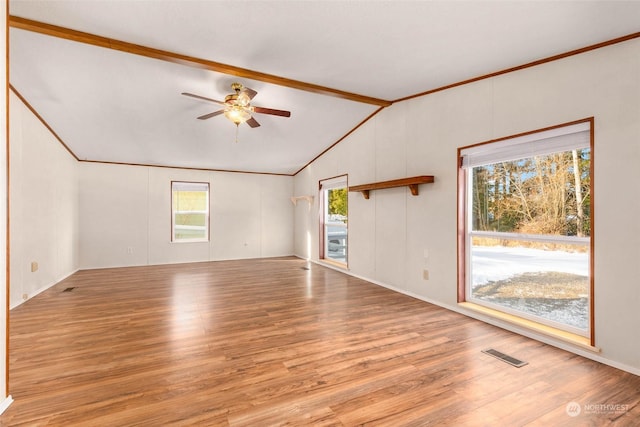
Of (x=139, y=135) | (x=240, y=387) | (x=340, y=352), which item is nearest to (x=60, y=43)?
(x=139, y=135)

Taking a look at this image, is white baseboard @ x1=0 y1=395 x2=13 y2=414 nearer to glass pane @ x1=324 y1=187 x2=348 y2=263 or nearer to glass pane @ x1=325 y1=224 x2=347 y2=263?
glass pane @ x1=324 y1=187 x2=348 y2=263

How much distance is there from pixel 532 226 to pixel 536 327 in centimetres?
99

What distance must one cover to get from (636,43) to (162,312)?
5.16 m

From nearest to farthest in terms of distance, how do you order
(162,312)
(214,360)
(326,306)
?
1. (214,360)
2. (162,312)
3. (326,306)

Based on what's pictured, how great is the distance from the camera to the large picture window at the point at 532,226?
8.73 feet

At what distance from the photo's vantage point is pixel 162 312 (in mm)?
3590

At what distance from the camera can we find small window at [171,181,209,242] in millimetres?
7254

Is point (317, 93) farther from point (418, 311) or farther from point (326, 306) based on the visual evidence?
point (418, 311)

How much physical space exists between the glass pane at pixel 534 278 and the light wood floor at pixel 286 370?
0.38 meters

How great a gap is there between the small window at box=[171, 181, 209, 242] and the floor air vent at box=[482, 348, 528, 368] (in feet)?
21.7

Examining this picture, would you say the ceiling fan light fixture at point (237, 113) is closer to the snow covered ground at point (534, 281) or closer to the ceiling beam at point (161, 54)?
the ceiling beam at point (161, 54)

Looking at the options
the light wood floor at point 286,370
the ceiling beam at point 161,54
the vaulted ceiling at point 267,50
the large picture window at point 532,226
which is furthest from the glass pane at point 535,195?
the ceiling beam at point 161,54

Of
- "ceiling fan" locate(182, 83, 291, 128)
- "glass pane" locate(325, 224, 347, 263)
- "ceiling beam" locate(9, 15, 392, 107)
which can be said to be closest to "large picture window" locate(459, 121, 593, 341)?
"ceiling beam" locate(9, 15, 392, 107)

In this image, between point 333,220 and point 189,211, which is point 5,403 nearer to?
point 333,220
